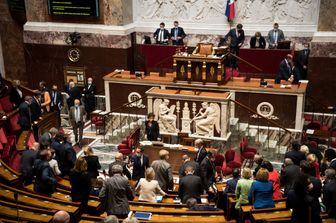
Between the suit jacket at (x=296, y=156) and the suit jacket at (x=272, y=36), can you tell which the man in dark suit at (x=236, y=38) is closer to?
the suit jacket at (x=272, y=36)

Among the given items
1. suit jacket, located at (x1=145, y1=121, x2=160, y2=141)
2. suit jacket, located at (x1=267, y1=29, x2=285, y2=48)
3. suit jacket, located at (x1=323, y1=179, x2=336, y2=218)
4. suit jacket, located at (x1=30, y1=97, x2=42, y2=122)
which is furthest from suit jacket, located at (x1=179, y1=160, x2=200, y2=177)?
suit jacket, located at (x1=267, y1=29, x2=285, y2=48)

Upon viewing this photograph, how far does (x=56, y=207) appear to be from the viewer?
7.33m

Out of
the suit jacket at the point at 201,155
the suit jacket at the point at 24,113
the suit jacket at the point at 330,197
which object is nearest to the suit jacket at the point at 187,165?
the suit jacket at the point at 201,155

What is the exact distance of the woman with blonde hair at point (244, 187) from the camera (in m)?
7.73

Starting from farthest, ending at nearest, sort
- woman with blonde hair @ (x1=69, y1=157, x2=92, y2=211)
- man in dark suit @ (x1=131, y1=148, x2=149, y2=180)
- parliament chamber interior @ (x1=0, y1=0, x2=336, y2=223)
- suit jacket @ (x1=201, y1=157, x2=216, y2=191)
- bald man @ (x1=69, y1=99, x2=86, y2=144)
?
bald man @ (x1=69, y1=99, x2=86, y2=144), man in dark suit @ (x1=131, y1=148, x2=149, y2=180), suit jacket @ (x1=201, y1=157, x2=216, y2=191), parliament chamber interior @ (x1=0, y1=0, x2=336, y2=223), woman with blonde hair @ (x1=69, y1=157, x2=92, y2=211)

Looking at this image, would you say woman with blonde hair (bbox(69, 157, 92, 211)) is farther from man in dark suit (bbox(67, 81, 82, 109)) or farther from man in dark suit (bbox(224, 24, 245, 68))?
man in dark suit (bbox(224, 24, 245, 68))

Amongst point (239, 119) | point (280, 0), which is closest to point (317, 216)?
point (239, 119)

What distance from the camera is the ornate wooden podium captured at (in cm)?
1393

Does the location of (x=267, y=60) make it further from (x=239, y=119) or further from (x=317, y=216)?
(x=317, y=216)

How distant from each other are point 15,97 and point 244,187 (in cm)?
832

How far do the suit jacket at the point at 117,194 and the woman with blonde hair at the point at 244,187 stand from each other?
183 cm

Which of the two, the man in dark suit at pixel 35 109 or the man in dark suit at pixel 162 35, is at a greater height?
the man in dark suit at pixel 162 35

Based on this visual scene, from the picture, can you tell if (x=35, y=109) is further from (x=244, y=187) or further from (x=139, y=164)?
(x=244, y=187)

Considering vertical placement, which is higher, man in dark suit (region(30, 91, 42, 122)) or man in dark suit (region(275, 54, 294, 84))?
man in dark suit (region(275, 54, 294, 84))
